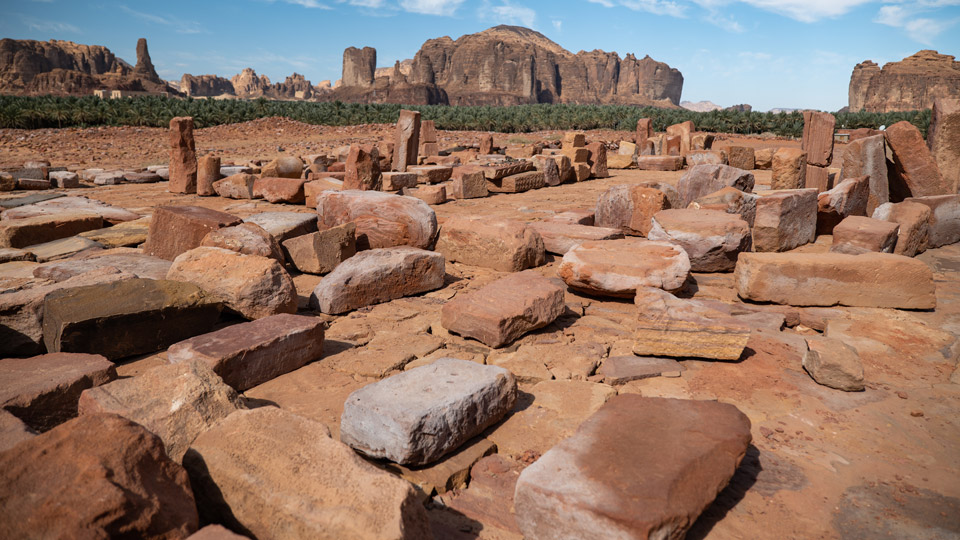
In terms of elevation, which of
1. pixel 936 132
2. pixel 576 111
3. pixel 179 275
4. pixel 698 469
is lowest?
pixel 698 469

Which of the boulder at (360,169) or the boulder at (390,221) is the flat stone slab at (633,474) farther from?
the boulder at (360,169)

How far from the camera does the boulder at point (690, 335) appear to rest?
3838mm

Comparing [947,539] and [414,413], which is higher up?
[414,413]

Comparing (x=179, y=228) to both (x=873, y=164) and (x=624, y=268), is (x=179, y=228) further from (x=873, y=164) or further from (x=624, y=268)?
(x=873, y=164)

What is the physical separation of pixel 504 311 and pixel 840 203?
550 cm

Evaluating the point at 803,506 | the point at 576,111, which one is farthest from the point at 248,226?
the point at 576,111

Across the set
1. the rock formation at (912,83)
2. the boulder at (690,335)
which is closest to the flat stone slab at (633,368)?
the boulder at (690,335)

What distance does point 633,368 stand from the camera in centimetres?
381

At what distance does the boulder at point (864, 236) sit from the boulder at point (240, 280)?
5.50 m

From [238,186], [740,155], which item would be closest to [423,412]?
[238,186]

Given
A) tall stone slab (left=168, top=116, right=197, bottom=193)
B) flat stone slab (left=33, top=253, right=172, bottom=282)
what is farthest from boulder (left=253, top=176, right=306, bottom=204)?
flat stone slab (left=33, top=253, right=172, bottom=282)

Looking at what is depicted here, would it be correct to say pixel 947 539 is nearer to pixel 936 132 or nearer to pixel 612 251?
pixel 612 251

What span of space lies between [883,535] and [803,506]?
0.29 meters

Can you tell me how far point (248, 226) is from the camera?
17.6ft
